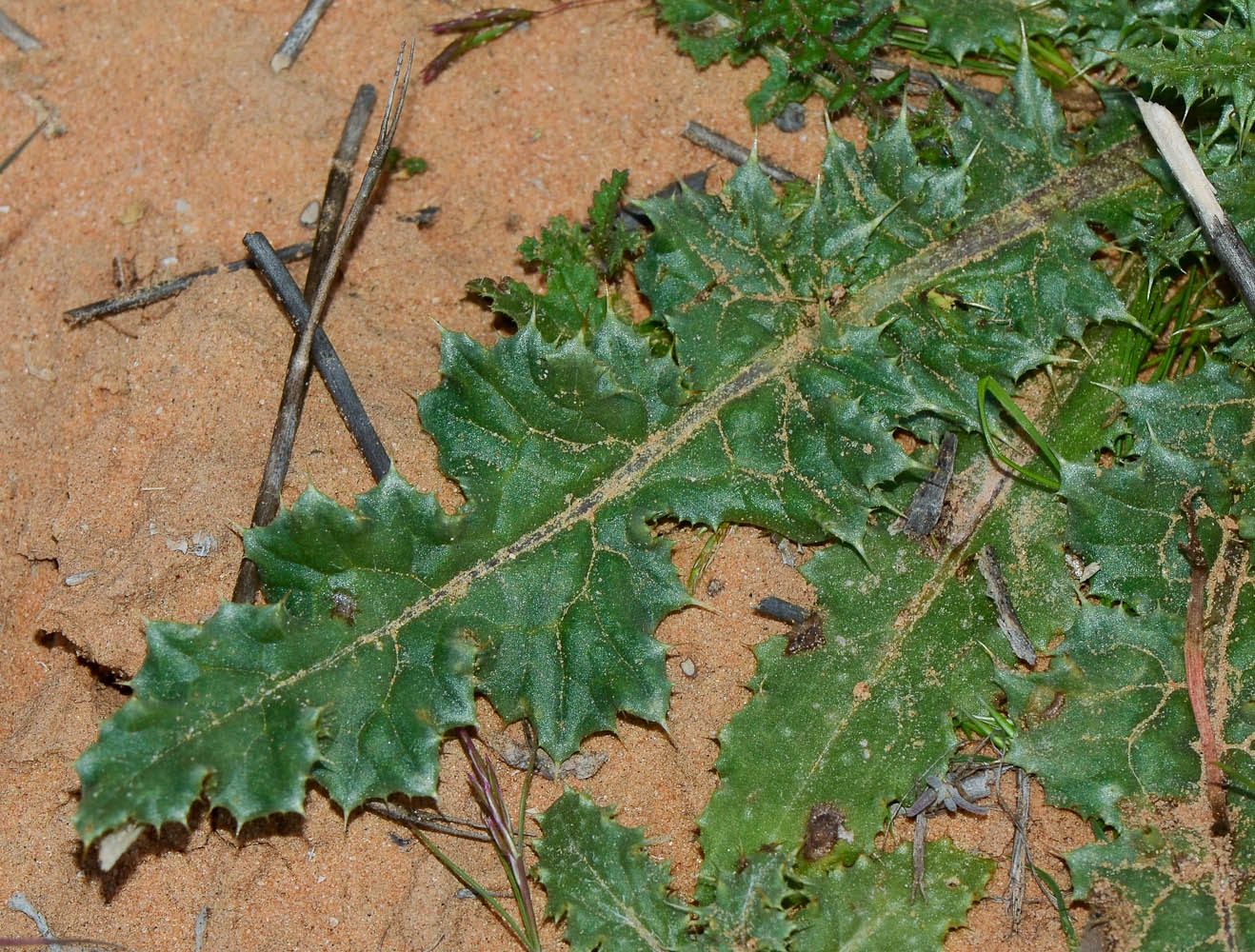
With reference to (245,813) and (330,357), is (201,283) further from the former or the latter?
(245,813)

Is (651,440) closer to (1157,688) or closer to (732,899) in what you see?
(732,899)

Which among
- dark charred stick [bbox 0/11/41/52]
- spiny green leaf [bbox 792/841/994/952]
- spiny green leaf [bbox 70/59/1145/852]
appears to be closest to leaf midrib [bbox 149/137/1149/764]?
spiny green leaf [bbox 70/59/1145/852]

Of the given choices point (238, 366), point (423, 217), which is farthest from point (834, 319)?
point (238, 366)

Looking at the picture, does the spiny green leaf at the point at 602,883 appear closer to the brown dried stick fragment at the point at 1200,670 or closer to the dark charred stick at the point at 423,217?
the brown dried stick fragment at the point at 1200,670

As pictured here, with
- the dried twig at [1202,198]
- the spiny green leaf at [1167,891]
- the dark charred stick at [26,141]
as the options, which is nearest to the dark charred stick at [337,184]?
the dark charred stick at [26,141]

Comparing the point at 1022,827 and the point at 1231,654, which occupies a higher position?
the point at 1231,654

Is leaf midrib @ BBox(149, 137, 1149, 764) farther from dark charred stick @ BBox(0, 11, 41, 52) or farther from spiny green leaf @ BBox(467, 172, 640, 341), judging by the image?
dark charred stick @ BBox(0, 11, 41, 52)

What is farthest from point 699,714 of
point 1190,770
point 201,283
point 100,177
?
point 100,177
